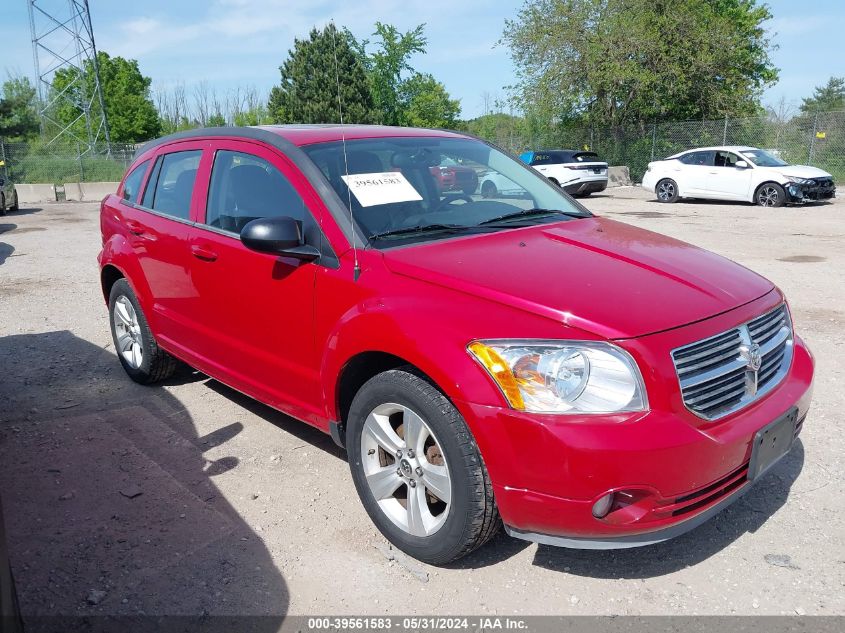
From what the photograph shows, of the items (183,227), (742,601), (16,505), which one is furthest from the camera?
(183,227)

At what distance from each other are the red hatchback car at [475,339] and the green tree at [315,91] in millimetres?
30854

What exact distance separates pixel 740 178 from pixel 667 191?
2338mm

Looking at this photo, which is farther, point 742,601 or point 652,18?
point 652,18

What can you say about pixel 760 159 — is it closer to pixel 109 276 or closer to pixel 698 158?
pixel 698 158

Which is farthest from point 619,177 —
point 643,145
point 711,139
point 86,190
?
point 86,190

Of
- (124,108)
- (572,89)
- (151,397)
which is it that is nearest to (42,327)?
(151,397)

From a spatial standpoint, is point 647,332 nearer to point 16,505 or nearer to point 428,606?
point 428,606

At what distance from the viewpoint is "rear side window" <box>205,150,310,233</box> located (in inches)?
138

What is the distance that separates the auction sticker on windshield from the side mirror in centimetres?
33

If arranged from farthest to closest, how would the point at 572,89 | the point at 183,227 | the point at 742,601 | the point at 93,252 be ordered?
the point at 572,89
the point at 93,252
the point at 183,227
the point at 742,601

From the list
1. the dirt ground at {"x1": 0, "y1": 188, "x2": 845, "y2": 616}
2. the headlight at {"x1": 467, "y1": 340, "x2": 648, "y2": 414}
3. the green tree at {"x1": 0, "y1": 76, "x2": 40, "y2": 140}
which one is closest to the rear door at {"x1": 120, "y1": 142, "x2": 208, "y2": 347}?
the dirt ground at {"x1": 0, "y1": 188, "x2": 845, "y2": 616}

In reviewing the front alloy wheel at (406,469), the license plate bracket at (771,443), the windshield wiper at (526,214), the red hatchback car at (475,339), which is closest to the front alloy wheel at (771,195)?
the red hatchback car at (475,339)

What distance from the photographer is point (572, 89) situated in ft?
94.8

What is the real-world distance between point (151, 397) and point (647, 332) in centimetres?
375
